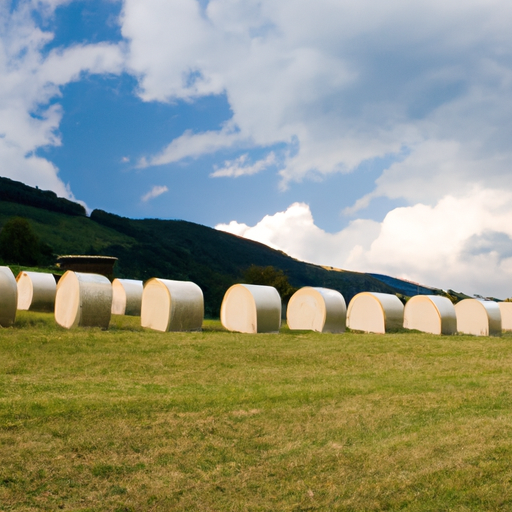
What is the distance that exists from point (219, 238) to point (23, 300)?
372 ft

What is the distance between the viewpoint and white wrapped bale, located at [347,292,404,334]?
2930 cm

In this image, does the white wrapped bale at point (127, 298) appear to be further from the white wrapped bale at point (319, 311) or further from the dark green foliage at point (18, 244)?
the dark green foliage at point (18, 244)

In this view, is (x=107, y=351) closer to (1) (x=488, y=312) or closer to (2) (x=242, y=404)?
(2) (x=242, y=404)

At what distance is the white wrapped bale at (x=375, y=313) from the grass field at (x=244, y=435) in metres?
14.6

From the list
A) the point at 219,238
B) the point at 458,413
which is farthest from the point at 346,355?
the point at 219,238

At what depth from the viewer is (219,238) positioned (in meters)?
143

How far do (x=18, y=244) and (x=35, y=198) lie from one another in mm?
54326

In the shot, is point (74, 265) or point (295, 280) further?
point (295, 280)

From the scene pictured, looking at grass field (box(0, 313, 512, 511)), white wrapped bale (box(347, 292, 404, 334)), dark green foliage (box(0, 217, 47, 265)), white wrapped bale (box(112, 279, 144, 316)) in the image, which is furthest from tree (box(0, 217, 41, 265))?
grass field (box(0, 313, 512, 511))

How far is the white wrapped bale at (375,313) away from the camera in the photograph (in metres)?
29.3

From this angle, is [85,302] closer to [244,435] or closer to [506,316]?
[244,435]

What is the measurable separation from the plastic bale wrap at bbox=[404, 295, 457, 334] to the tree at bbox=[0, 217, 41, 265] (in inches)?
1949

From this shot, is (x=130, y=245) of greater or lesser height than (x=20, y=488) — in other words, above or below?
above

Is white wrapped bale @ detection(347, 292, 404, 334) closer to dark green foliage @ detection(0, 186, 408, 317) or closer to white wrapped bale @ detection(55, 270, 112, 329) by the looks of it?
white wrapped bale @ detection(55, 270, 112, 329)
